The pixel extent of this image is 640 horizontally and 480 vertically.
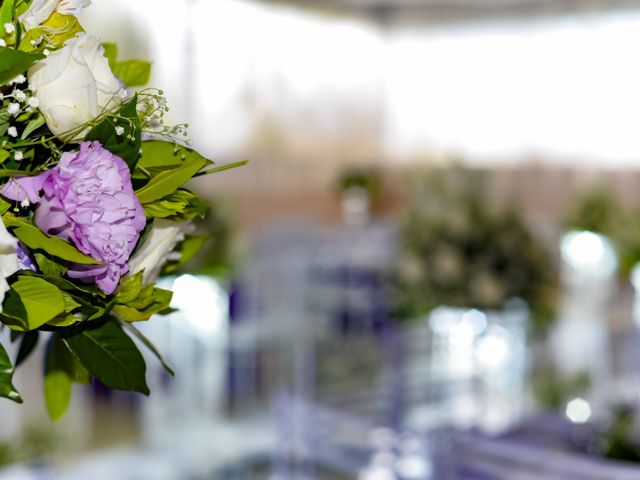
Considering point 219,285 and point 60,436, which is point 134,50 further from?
point 60,436

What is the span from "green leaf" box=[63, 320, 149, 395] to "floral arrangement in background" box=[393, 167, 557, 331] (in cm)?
216

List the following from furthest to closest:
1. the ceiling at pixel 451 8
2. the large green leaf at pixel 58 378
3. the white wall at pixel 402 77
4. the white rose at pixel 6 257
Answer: the ceiling at pixel 451 8
the white wall at pixel 402 77
the large green leaf at pixel 58 378
the white rose at pixel 6 257

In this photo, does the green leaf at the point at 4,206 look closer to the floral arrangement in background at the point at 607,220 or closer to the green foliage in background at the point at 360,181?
the floral arrangement in background at the point at 607,220

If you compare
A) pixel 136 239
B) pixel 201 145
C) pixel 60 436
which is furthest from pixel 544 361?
pixel 136 239

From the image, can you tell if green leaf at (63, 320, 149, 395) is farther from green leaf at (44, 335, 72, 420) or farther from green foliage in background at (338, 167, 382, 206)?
green foliage in background at (338, 167, 382, 206)

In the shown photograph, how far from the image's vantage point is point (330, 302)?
4684 millimetres

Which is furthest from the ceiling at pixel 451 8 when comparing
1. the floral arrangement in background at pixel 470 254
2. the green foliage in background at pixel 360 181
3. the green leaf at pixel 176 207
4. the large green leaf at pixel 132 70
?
the green leaf at pixel 176 207

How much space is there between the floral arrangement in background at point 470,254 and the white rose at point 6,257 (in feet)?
7.45

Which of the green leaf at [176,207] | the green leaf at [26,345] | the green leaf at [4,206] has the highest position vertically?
the green leaf at [4,206]

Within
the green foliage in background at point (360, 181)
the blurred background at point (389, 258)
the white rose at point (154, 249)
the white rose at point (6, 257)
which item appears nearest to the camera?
the white rose at point (6, 257)

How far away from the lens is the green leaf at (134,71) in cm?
81

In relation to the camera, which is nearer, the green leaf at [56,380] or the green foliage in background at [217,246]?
the green leaf at [56,380]

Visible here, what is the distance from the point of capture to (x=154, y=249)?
0.67 metres

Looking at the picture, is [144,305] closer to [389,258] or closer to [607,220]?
[389,258]
